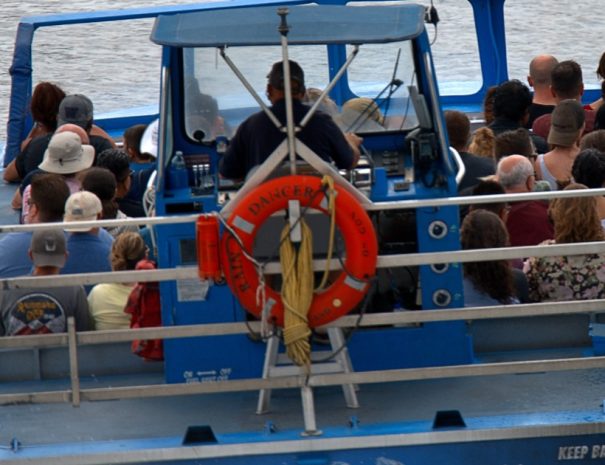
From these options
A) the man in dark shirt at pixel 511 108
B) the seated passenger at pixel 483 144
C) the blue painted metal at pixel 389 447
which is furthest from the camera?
the man in dark shirt at pixel 511 108

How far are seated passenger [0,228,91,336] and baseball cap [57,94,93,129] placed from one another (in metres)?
2.95

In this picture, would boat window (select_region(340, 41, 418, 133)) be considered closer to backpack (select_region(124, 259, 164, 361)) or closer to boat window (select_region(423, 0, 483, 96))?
backpack (select_region(124, 259, 164, 361))

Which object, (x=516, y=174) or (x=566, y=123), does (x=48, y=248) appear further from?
(x=566, y=123)

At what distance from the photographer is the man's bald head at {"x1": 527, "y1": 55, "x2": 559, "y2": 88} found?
422 inches

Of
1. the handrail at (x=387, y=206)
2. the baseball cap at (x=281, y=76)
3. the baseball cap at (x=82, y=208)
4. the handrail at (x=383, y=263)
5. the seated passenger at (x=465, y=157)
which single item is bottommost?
the seated passenger at (x=465, y=157)

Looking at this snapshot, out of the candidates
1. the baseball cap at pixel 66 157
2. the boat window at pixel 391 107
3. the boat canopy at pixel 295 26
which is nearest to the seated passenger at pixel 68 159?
the baseball cap at pixel 66 157

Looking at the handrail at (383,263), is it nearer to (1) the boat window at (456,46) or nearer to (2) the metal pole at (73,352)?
(2) the metal pole at (73,352)

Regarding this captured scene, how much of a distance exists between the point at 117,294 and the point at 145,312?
0.31m

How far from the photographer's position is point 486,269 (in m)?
7.25

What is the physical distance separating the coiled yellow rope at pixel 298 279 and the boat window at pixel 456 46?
10796mm

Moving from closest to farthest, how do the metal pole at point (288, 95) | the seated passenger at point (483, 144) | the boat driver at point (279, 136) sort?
1. the metal pole at point (288, 95)
2. the boat driver at point (279, 136)
3. the seated passenger at point (483, 144)

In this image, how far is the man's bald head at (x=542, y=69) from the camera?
10727 millimetres

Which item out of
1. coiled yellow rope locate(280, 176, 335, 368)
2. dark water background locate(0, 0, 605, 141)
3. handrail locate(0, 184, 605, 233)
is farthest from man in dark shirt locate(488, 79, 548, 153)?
dark water background locate(0, 0, 605, 141)

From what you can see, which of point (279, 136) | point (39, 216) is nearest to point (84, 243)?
point (39, 216)
